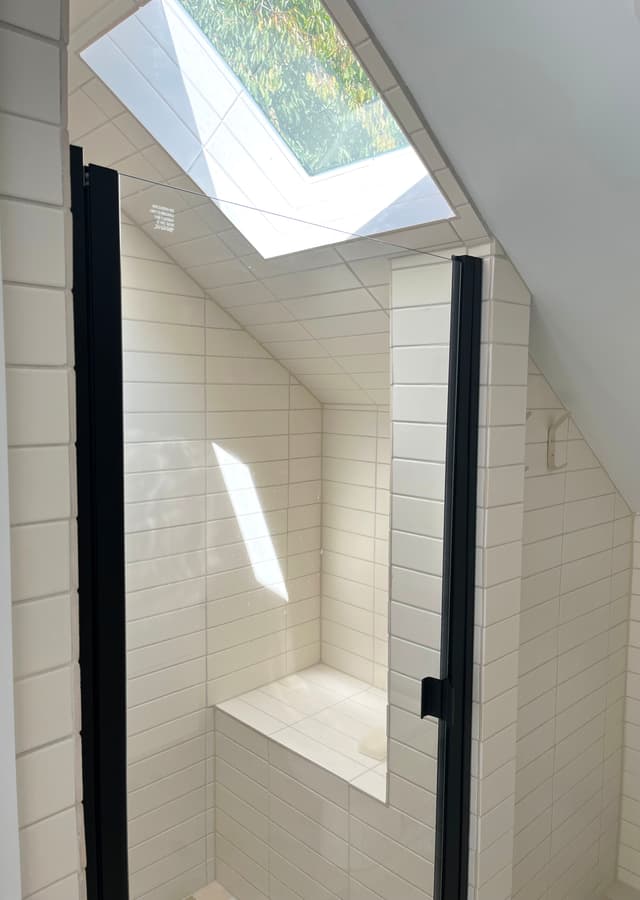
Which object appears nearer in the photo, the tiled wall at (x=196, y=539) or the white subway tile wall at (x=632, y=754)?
the tiled wall at (x=196, y=539)

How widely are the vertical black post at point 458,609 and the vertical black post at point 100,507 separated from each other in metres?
0.78

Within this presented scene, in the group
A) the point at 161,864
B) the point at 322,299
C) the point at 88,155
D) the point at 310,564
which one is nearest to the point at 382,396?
the point at 322,299

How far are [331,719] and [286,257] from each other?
1057 mm

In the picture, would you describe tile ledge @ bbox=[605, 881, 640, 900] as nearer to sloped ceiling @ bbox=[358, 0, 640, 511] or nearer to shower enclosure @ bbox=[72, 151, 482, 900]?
shower enclosure @ bbox=[72, 151, 482, 900]

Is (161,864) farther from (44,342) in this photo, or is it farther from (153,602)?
(44,342)

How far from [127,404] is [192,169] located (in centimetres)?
74

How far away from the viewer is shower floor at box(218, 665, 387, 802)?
1.47 m

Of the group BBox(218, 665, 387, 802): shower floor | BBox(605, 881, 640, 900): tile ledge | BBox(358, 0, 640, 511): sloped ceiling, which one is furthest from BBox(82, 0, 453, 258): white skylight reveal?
BBox(605, 881, 640, 900): tile ledge

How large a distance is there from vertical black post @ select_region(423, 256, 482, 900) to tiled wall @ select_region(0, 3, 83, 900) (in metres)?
0.90

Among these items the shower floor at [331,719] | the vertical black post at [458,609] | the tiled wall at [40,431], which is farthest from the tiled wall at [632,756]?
the tiled wall at [40,431]

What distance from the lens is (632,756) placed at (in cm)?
222

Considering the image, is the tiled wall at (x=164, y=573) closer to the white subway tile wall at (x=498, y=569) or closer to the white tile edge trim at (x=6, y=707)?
the white tile edge trim at (x=6, y=707)

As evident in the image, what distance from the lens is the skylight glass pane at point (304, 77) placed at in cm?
129

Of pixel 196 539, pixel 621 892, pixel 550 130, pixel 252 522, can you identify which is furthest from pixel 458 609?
pixel 621 892
